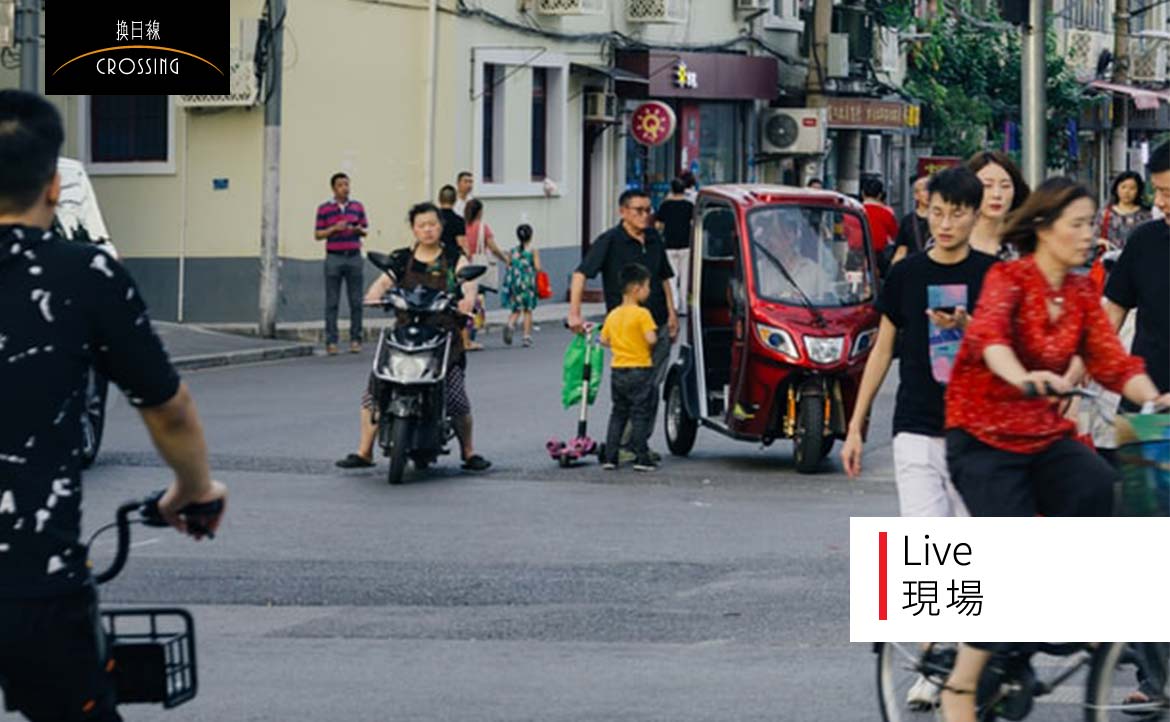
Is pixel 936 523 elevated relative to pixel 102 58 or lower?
lower

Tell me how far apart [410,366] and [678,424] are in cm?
265

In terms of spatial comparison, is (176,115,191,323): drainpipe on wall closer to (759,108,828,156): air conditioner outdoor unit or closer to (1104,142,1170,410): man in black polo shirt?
(759,108,828,156): air conditioner outdoor unit

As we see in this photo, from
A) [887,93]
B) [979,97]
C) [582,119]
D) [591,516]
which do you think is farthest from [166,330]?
[979,97]

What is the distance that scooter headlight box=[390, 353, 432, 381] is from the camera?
15328 millimetres

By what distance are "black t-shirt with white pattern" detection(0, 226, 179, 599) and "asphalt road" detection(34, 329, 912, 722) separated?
3.38m

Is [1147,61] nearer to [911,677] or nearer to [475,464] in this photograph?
[475,464]

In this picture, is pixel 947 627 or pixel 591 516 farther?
pixel 591 516

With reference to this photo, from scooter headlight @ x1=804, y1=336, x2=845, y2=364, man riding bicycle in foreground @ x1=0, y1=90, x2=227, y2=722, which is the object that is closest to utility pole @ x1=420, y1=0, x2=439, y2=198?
scooter headlight @ x1=804, y1=336, x2=845, y2=364

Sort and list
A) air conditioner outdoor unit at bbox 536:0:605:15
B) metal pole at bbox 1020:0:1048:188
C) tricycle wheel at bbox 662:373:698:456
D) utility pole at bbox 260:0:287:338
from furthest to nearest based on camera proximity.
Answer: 1. air conditioner outdoor unit at bbox 536:0:605:15
2. utility pole at bbox 260:0:287:338
3. tricycle wheel at bbox 662:373:698:456
4. metal pole at bbox 1020:0:1048:188

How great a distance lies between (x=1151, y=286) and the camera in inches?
346

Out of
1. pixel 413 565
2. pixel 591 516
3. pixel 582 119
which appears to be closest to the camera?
pixel 413 565

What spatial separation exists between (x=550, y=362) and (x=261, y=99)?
548 centimetres

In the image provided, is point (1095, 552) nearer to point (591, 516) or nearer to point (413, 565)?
point (413, 565)

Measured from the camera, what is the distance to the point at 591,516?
45.6 feet
